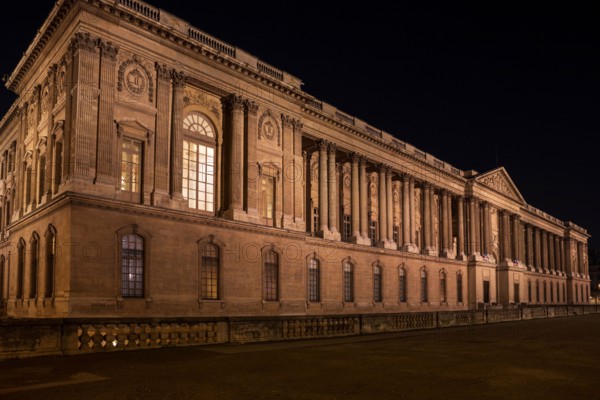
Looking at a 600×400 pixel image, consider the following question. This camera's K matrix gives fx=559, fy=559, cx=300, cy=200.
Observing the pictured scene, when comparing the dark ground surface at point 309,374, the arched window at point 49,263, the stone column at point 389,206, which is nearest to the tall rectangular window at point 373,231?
the stone column at point 389,206

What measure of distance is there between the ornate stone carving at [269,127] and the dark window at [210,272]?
8.88 meters

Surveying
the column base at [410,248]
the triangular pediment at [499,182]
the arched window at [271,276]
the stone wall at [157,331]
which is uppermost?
the triangular pediment at [499,182]

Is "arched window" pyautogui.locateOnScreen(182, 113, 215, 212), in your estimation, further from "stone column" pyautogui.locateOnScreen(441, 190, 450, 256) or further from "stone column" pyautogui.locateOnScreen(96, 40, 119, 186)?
"stone column" pyautogui.locateOnScreen(441, 190, 450, 256)

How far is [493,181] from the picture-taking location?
73000mm

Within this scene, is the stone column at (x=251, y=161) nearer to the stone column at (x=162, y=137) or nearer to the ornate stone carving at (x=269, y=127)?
the ornate stone carving at (x=269, y=127)

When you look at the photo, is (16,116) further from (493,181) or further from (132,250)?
(493,181)

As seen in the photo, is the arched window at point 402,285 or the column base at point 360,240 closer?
the column base at point 360,240

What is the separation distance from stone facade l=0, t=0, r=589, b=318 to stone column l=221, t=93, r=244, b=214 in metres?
0.09

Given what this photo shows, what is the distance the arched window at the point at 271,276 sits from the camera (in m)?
35.7

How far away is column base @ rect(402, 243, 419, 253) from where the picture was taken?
54.6 metres

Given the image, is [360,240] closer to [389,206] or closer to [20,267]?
[389,206]

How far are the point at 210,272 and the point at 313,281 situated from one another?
12183 mm

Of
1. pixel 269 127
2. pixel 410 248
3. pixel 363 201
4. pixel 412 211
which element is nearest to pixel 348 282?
pixel 363 201

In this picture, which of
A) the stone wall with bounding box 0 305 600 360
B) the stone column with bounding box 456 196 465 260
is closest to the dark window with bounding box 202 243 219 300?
the stone wall with bounding box 0 305 600 360
